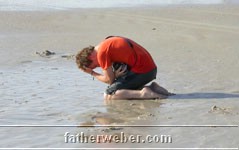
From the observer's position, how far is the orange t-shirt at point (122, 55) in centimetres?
621

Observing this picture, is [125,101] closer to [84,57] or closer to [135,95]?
[135,95]

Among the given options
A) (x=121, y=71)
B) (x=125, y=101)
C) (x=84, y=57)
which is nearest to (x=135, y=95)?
(x=125, y=101)

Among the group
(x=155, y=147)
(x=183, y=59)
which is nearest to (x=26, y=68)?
(x=183, y=59)

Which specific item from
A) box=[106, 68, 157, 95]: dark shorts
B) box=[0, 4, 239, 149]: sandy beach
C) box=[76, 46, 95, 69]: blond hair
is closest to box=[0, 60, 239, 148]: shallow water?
box=[0, 4, 239, 149]: sandy beach

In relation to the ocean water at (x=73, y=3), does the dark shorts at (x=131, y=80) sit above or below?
above

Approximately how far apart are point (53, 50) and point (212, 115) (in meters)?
6.03

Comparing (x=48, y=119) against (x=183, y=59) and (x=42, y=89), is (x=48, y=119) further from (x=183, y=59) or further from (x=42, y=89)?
(x=183, y=59)

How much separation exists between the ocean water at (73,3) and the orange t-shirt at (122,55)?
Answer: 12.5 metres

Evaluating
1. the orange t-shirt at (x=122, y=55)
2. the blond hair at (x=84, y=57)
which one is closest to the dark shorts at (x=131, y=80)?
the orange t-shirt at (x=122, y=55)

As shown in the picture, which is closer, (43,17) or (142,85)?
(142,85)

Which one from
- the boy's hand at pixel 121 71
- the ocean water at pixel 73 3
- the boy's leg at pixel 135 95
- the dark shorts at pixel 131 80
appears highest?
the boy's hand at pixel 121 71

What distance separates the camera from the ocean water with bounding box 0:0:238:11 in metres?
19.1

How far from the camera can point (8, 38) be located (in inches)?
501

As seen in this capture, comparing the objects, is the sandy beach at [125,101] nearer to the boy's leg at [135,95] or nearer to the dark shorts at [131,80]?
the boy's leg at [135,95]
